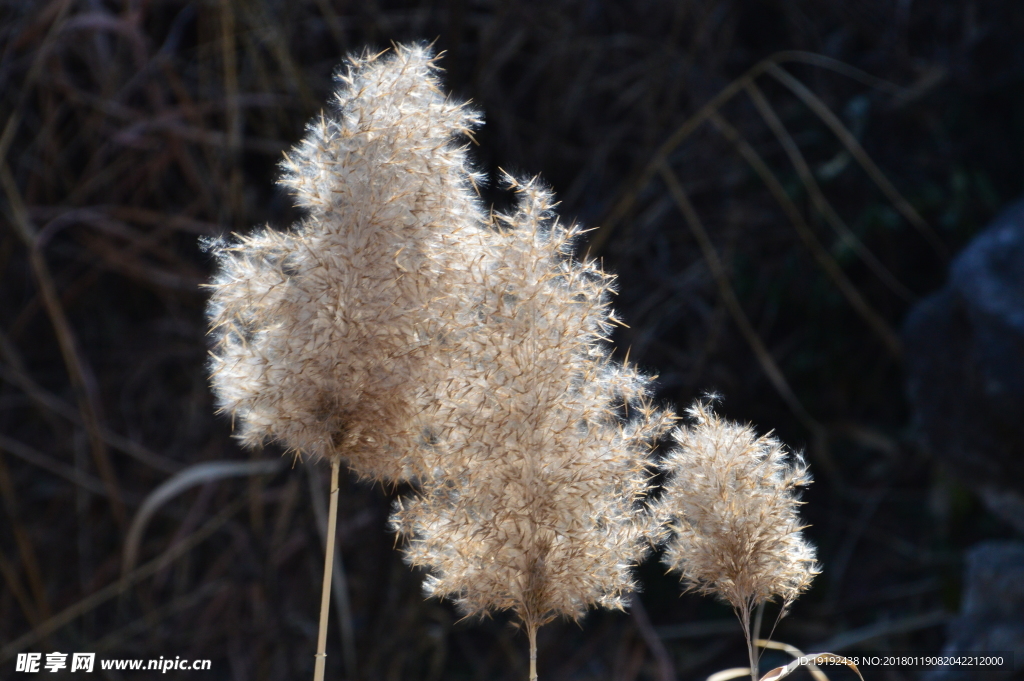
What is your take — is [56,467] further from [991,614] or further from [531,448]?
[991,614]

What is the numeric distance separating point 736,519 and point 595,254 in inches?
46.5

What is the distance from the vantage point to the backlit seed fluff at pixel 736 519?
576 millimetres

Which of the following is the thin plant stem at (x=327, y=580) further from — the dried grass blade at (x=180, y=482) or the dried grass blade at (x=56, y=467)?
the dried grass blade at (x=56, y=467)

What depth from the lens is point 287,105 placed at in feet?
5.99

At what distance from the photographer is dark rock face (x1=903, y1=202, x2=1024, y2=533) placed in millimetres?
1595

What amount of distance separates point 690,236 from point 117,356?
1.41 metres

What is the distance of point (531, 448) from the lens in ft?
1.85

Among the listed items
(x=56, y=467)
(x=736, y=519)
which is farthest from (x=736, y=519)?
(x=56, y=467)

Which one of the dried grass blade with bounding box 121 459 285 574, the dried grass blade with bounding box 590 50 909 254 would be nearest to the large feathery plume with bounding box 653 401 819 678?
the dried grass blade with bounding box 590 50 909 254

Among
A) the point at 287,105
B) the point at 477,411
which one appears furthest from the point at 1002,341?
the point at 287,105

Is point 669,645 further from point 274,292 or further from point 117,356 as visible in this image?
point 274,292

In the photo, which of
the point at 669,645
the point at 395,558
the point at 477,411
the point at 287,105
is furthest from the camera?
the point at 669,645

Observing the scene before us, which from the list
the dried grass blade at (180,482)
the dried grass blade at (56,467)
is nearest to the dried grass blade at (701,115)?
the dried grass blade at (180,482)

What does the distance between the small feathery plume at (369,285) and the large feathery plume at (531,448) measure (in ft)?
0.10
